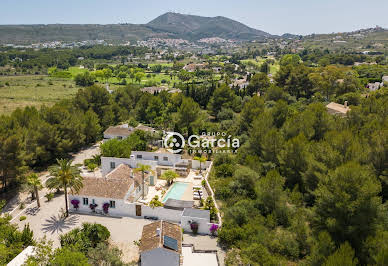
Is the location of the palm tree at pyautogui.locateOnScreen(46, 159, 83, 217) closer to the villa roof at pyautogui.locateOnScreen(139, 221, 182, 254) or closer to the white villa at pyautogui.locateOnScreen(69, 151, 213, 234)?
the white villa at pyautogui.locateOnScreen(69, 151, 213, 234)

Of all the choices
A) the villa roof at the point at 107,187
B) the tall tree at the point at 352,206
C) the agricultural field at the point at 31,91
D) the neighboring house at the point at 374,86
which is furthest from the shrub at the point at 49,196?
the neighboring house at the point at 374,86

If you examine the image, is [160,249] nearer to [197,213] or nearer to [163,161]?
[197,213]

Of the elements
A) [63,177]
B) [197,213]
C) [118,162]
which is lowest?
[197,213]

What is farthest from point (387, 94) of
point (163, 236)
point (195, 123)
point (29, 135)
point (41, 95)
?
point (41, 95)

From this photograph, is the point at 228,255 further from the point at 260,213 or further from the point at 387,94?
the point at 387,94

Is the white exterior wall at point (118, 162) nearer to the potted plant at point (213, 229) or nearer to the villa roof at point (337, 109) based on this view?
the potted plant at point (213, 229)

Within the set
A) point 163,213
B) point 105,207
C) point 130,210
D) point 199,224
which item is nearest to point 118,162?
point 105,207

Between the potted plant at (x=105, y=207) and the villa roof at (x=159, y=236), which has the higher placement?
the villa roof at (x=159, y=236)
